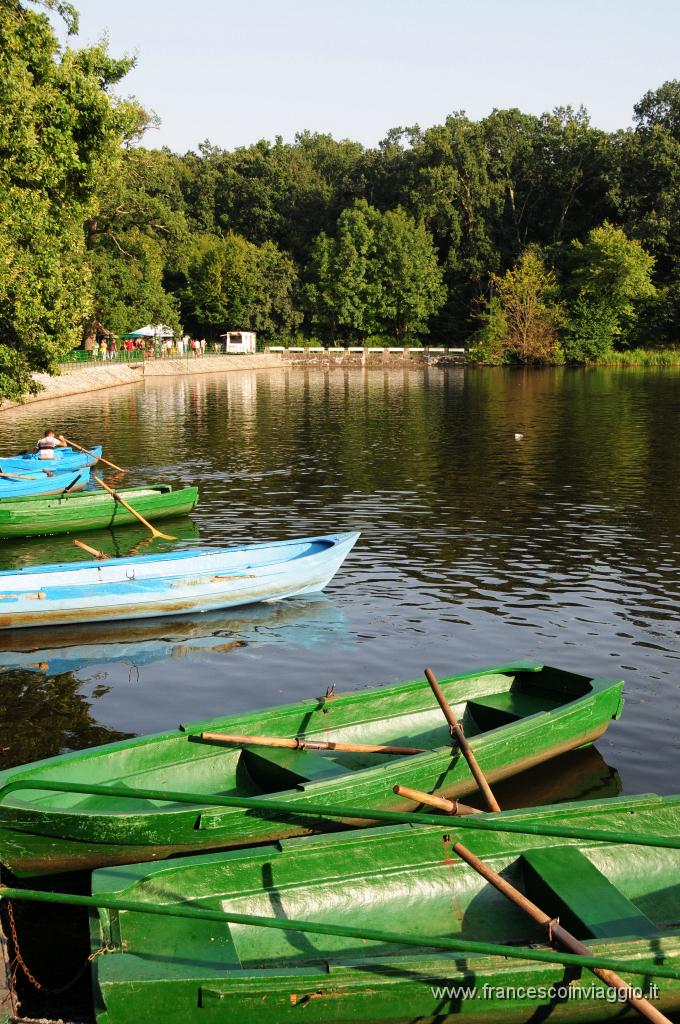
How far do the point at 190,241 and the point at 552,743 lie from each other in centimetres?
9524

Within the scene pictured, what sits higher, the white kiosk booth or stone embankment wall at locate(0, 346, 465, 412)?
the white kiosk booth

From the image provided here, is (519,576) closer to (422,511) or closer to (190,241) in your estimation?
(422,511)

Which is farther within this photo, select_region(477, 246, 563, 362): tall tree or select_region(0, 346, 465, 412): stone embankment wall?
select_region(477, 246, 563, 362): tall tree

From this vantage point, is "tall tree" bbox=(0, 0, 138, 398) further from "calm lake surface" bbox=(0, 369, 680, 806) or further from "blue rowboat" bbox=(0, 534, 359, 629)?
"blue rowboat" bbox=(0, 534, 359, 629)

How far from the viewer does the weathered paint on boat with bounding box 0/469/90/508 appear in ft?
87.9

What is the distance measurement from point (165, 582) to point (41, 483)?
10.6 m

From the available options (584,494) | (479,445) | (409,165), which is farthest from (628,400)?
(409,165)

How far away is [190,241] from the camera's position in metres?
99.9

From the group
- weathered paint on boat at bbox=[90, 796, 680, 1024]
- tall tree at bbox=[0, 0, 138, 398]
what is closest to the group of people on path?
tall tree at bbox=[0, 0, 138, 398]

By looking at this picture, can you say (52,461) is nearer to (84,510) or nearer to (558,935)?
(84,510)

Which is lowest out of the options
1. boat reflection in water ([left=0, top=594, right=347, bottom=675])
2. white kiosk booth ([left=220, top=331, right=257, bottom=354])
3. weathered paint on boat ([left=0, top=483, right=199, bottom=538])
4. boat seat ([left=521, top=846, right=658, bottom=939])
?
boat reflection in water ([left=0, top=594, right=347, bottom=675])

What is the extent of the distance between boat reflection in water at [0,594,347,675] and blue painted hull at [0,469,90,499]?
967cm

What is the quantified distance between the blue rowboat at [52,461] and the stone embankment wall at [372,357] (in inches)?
2791

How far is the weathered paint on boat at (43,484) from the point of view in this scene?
1055 inches
